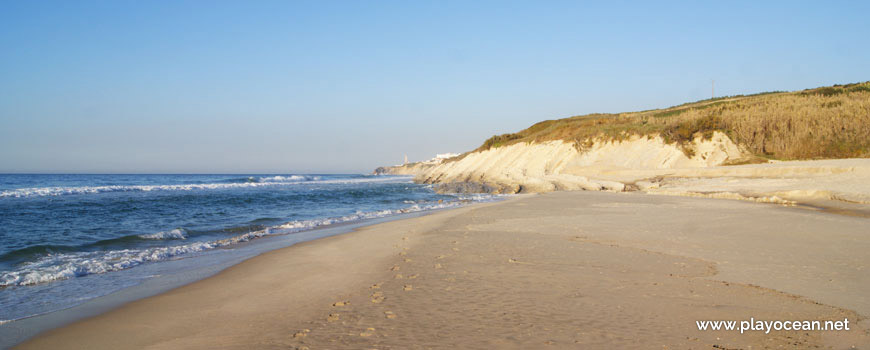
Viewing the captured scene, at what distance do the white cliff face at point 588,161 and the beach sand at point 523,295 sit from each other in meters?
16.1

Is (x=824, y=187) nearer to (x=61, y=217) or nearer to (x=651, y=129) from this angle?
(x=651, y=129)

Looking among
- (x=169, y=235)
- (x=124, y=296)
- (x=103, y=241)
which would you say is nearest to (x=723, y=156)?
(x=169, y=235)

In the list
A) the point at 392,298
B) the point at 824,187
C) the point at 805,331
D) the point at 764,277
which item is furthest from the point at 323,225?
the point at 824,187

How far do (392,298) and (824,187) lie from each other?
1634 centimetres

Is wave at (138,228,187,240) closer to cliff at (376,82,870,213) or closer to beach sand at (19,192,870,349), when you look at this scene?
beach sand at (19,192,870,349)

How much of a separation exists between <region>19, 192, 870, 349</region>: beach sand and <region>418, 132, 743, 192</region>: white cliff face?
52.8 feet

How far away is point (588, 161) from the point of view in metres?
29.1

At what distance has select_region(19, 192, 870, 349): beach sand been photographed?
368 centimetres

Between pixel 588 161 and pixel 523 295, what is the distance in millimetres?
26040

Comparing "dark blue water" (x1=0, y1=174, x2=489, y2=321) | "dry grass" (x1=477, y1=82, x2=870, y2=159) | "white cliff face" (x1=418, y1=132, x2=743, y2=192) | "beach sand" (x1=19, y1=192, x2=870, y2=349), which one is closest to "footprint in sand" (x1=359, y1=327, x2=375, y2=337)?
"beach sand" (x1=19, y1=192, x2=870, y2=349)

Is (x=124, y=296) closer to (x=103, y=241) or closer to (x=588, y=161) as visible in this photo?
(x=103, y=241)

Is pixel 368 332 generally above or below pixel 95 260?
above

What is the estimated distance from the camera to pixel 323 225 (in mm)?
14148

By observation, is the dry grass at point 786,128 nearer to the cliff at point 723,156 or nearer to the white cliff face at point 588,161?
the cliff at point 723,156
